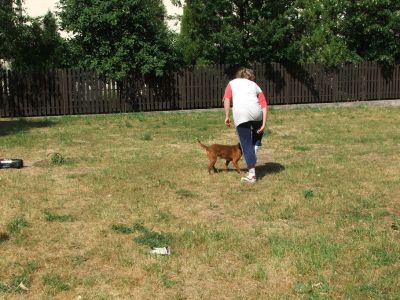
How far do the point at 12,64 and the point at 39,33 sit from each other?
1.84 metres

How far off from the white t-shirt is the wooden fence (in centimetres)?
1199

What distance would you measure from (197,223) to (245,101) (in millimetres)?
2457

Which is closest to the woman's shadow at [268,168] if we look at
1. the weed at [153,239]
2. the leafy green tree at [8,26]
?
the weed at [153,239]

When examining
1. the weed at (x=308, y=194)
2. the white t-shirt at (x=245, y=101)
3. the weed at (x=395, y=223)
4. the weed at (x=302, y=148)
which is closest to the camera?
the weed at (x=395, y=223)

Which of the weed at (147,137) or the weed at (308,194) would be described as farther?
the weed at (147,137)

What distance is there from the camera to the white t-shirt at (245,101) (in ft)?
26.0

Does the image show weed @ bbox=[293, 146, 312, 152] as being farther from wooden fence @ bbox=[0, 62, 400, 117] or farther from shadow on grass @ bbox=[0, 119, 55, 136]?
wooden fence @ bbox=[0, 62, 400, 117]

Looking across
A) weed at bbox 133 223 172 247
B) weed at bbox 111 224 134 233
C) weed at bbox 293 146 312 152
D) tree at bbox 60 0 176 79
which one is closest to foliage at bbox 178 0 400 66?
tree at bbox 60 0 176 79

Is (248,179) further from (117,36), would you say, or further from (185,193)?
(117,36)

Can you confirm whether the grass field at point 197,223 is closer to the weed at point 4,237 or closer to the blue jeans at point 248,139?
the weed at point 4,237

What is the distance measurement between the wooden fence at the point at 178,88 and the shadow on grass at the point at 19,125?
5.20 ft

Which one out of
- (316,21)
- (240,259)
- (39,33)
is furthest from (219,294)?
(316,21)

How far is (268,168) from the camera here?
30.7ft

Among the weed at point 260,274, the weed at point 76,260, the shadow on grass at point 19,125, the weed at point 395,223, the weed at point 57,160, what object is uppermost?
the shadow on grass at point 19,125
